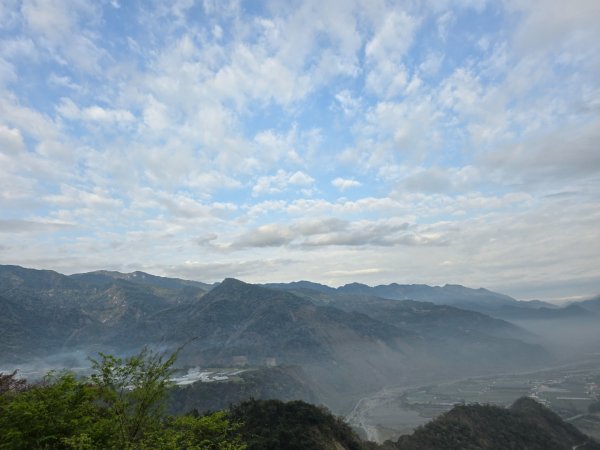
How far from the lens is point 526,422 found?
422ft

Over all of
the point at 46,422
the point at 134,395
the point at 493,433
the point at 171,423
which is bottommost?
the point at 493,433

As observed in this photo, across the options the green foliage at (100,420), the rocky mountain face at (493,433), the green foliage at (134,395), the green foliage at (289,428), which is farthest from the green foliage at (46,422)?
the rocky mountain face at (493,433)

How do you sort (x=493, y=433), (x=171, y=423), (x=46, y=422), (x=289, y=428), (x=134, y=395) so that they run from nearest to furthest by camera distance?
1. (x=46, y=422)
2. (x=134, y=395)
3. (x=171, y=423)
4. (x=289, y=428)
5. (x=493, y=433)

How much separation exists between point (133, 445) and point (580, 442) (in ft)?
527

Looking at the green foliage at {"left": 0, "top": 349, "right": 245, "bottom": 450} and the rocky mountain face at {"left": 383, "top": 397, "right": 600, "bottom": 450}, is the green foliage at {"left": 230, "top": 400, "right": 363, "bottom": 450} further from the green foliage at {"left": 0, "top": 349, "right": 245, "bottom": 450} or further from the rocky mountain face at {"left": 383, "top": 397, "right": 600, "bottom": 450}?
the green foliage at {"left": 0, "top": 349, "right": 245, "bottom": 450}

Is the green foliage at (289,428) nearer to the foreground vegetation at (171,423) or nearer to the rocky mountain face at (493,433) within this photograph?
the foreground vegetation at (171,423)

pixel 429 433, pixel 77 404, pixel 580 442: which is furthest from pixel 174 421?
pixel 580 442

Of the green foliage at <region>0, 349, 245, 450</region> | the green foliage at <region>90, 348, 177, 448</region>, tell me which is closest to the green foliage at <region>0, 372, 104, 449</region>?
the green foliage at <region>0, 349, 245, 450</region>

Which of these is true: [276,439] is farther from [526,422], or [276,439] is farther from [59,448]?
[526,422]

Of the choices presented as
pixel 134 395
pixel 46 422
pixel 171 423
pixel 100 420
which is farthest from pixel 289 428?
pixel 46 422

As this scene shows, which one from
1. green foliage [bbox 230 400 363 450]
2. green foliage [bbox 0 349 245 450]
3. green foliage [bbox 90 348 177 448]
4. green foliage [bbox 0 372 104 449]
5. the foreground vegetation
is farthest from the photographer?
green foliage [bbox 230 400 363 450]

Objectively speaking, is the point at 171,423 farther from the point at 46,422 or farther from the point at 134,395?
the point at 46,422

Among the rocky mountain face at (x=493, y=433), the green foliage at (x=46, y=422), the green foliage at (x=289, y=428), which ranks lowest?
the rocky mountain face at (x=493, y=433)

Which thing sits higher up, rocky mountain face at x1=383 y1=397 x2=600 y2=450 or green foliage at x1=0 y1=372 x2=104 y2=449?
green foliage at x1=0 y1=372 x2=104 y2=449
